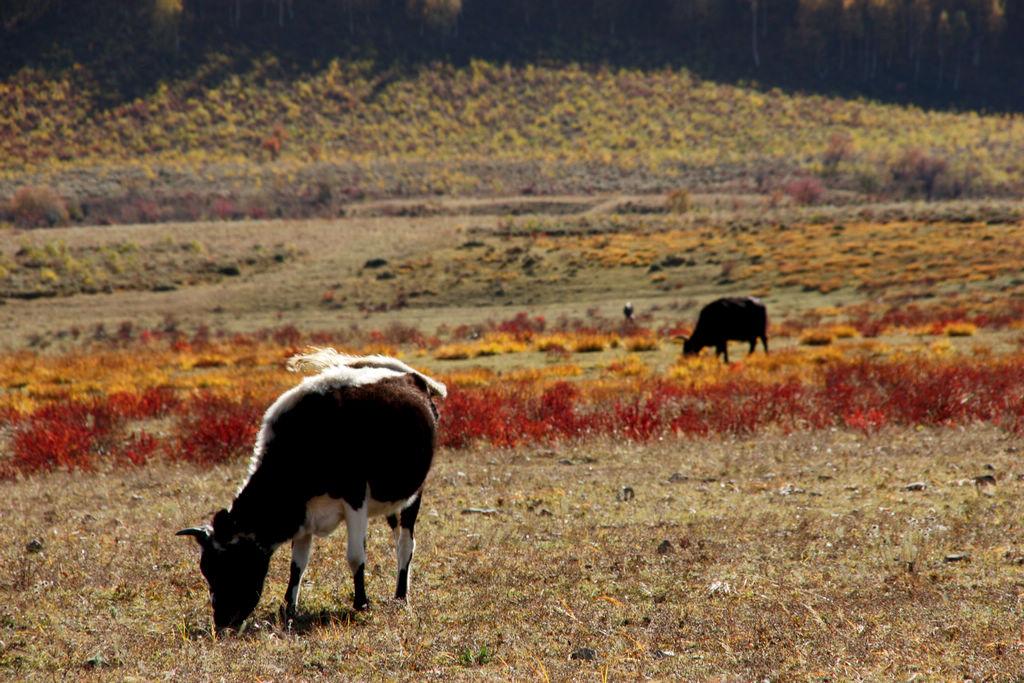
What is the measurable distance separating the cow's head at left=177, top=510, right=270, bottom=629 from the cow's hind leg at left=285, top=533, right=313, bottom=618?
25 cm

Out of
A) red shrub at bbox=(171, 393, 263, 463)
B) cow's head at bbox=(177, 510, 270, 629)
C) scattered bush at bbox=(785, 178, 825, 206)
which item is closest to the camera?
cow's head at bbox=(177, 510, 270, 629)

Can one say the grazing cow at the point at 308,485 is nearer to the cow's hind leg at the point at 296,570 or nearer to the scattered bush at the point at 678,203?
the cow's hind leg at the point at 296,570

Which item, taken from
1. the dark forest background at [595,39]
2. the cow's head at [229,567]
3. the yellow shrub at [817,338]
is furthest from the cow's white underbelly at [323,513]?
the dark forest background at [595,39]

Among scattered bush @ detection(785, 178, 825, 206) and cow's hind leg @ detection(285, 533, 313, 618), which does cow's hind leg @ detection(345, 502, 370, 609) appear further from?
scattered bush @ detection(785, 178, 825, 206)

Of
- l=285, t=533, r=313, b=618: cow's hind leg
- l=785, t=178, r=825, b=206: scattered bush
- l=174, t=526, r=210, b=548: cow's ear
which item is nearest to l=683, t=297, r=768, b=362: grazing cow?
l=285, t=533, r=313, b=618: cow's hind leg

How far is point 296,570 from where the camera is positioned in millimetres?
6082

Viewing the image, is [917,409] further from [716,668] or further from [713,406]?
[716,668]

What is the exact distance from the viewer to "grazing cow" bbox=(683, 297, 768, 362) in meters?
22.9

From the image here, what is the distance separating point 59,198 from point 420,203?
109ft

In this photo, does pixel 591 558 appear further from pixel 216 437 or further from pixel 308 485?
pixel 216 437

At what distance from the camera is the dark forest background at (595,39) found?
408 ft

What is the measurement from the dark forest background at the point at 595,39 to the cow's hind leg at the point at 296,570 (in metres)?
128

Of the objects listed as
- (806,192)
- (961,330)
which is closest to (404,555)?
(961,330)

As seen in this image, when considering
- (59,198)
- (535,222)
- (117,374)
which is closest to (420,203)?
(535,222)
